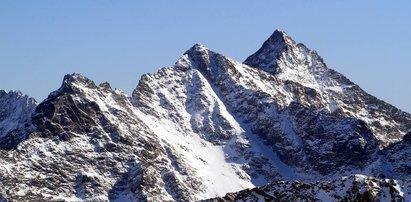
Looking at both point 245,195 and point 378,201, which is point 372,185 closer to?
point 378,201

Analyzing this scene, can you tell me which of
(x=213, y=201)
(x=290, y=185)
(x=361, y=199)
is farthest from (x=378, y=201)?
(x=213, y=201)

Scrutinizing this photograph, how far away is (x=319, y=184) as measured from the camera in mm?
173750

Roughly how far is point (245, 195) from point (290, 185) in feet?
27.2

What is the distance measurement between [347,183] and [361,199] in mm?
4771

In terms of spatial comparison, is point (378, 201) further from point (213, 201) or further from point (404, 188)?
point (213, 201)

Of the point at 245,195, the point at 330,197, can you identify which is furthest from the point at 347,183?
the point at 245,195

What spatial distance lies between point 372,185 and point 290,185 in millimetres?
14616

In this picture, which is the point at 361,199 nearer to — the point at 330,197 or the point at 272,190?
the point at 330,197

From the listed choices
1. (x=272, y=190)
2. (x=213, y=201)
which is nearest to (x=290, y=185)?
(x=272, y=190)

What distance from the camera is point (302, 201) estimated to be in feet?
561

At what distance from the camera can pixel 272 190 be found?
573 feet

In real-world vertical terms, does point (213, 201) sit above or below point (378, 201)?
above

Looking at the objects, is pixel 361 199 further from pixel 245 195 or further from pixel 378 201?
pixel 245 195

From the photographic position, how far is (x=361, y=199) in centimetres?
16775
